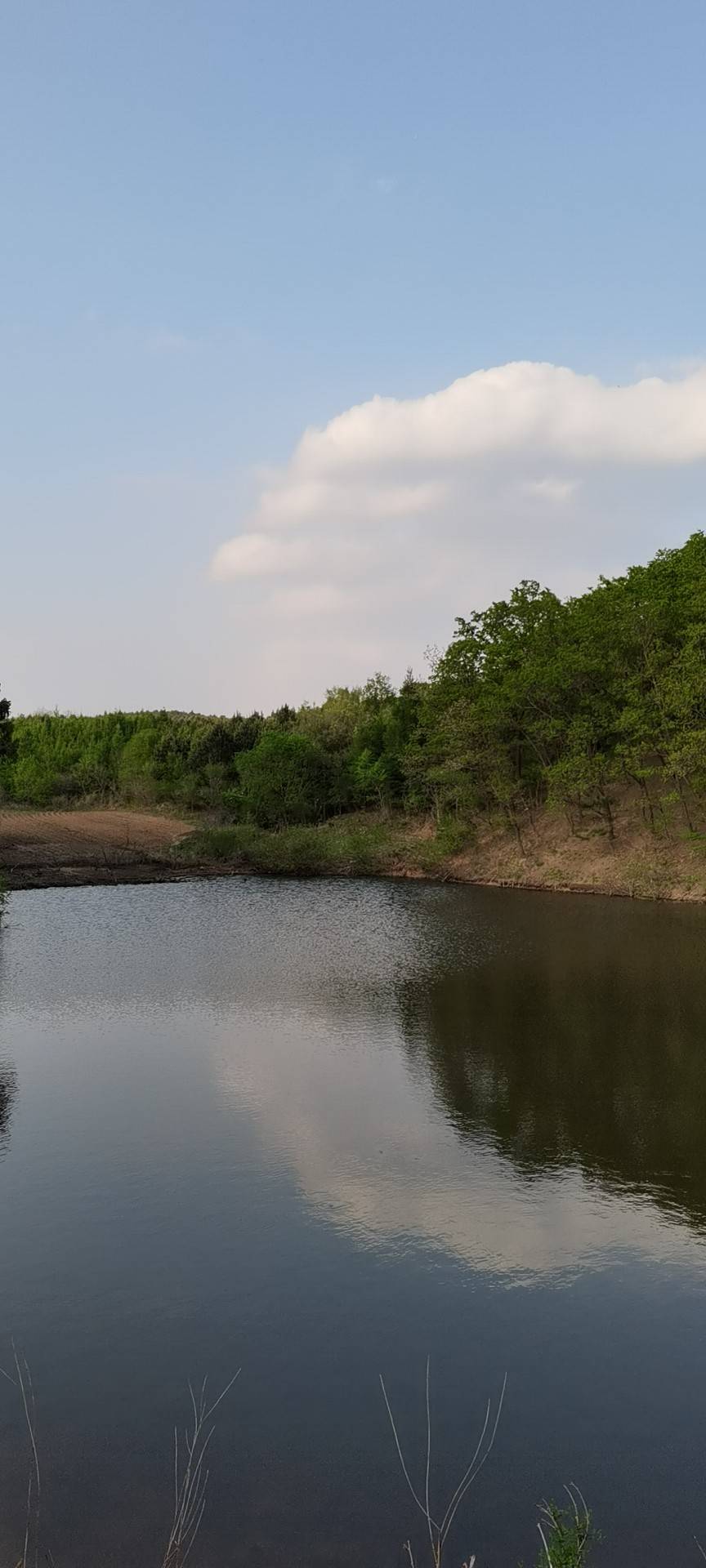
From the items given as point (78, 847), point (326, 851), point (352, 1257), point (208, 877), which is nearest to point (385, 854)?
point (326, 851)

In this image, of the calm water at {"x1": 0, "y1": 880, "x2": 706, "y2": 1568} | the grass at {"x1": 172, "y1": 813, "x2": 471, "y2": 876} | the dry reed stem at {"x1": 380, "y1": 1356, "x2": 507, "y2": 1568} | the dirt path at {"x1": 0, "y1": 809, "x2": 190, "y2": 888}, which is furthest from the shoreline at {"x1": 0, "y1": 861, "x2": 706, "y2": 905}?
the dry reed stem at {"x1": 380, "y1": 1356, "x2": 507, "y2": 1568}

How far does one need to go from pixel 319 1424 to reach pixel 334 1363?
90 cm

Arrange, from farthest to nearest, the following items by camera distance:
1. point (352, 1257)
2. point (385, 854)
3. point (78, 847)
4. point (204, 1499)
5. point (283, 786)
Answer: point (283, 786)
point (78, 847)
point (385, 854)
point (352, 1257)
point (204, 1499)

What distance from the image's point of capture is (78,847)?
60.0 meters

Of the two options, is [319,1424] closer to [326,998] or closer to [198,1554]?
[198,1554]

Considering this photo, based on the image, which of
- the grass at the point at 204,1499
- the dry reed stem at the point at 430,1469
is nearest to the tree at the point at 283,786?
the grass at the point at 204,1499

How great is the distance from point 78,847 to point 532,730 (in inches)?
1089

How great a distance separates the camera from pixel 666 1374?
9.42 meters

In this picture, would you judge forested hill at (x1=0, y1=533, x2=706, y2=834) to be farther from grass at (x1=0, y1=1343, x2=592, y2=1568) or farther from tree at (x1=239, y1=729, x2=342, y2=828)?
grass at (x1=0, y1=1343, x2=592, y2=1568)

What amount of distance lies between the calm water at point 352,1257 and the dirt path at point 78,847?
27.6 m

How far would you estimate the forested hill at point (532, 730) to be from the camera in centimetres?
4644

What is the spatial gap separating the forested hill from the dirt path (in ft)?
19.1

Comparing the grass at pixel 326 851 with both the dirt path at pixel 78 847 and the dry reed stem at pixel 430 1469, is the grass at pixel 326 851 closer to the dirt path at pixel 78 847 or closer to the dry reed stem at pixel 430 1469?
the dirt path at pixel 78 847

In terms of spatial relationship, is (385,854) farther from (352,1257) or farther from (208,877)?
(352,1257)
